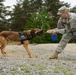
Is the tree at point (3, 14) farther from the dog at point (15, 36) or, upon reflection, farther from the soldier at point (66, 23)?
the soldier at point (66, 23)

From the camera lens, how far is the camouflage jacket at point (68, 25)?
12.3 m

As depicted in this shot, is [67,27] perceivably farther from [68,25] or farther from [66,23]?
[66,23]

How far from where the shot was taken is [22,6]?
69.0 meters

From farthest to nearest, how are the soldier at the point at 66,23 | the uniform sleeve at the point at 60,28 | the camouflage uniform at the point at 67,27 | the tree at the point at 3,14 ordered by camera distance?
the tree at the point at 3,14, the uniform sleeve at the point at 60,28, the camouflage uniform at the point at 67,27, the soldier at the point at 66,23

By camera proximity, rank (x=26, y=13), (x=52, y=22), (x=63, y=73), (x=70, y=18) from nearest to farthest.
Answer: (x=63, y=73) < (x=70, y=18) < (x=52, y=22) < (x=26, y=13)

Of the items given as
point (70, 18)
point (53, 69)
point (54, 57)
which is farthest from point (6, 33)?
point (53, 69)

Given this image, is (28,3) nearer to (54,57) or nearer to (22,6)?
(22,6)

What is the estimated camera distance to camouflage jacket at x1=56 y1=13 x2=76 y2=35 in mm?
12328

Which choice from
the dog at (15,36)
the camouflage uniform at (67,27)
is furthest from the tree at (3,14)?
the camouflage uniform at (67,27)

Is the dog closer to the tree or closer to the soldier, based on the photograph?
the soldier

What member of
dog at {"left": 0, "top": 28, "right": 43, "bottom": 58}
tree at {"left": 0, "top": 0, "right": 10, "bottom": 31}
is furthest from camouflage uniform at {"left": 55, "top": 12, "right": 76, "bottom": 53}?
tree at {"left": 0, "top": 0, "right": 10, "bottom": 31}

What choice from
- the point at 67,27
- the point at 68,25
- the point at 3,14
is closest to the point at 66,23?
the point at 68,25

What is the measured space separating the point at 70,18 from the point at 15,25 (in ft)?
171

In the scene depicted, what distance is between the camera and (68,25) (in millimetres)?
12570
